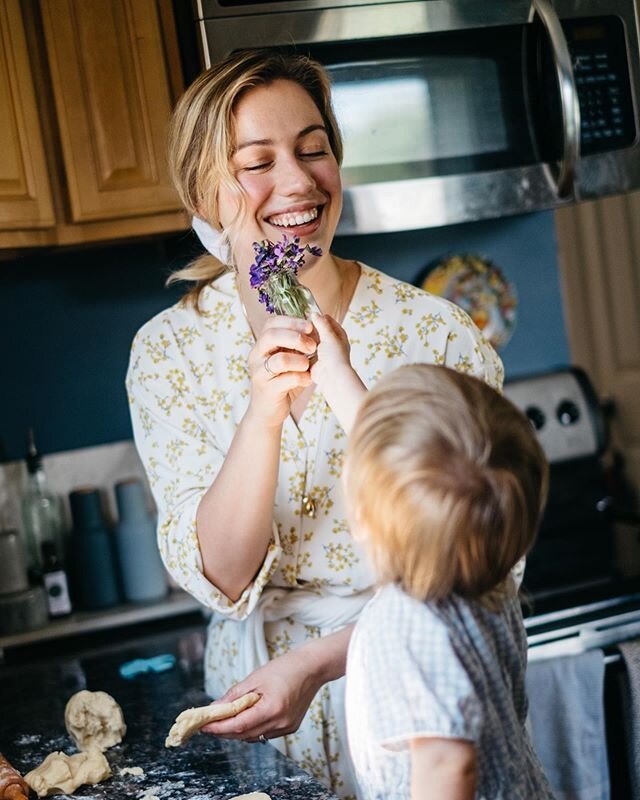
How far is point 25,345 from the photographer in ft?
7.81

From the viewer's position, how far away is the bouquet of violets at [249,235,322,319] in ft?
3.98

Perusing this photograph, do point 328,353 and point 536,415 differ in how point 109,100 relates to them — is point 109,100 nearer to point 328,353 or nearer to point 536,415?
point 328,353

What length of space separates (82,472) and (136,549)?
9.6 inches

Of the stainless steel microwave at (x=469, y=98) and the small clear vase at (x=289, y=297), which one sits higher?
the stainless steel microwave at (x=469, y=98)

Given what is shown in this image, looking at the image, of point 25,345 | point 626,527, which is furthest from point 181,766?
point 626,527

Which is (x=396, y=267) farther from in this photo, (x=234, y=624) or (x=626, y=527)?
(x=234, y=624)

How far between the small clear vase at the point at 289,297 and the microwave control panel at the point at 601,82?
1.08 m

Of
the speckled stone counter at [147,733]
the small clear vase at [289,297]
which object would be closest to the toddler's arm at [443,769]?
the speckled stone counter at [147,733]

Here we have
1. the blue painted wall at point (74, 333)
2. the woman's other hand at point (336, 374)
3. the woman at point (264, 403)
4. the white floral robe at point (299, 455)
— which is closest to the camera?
the woman's other hand at point (336, 374)

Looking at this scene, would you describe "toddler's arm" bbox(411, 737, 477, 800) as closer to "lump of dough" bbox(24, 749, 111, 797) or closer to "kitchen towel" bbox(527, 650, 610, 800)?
"lump of dough" bbox(24, 749, 111, 797)

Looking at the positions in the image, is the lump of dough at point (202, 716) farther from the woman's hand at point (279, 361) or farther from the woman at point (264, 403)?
the woman's hand at point (279, 361)

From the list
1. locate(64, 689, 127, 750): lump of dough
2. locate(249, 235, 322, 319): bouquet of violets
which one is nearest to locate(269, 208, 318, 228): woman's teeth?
locate(249, 235, 322, 319): bouquet of violets

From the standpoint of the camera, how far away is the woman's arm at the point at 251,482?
1196 millimetres

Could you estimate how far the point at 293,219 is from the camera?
139 centimetres
